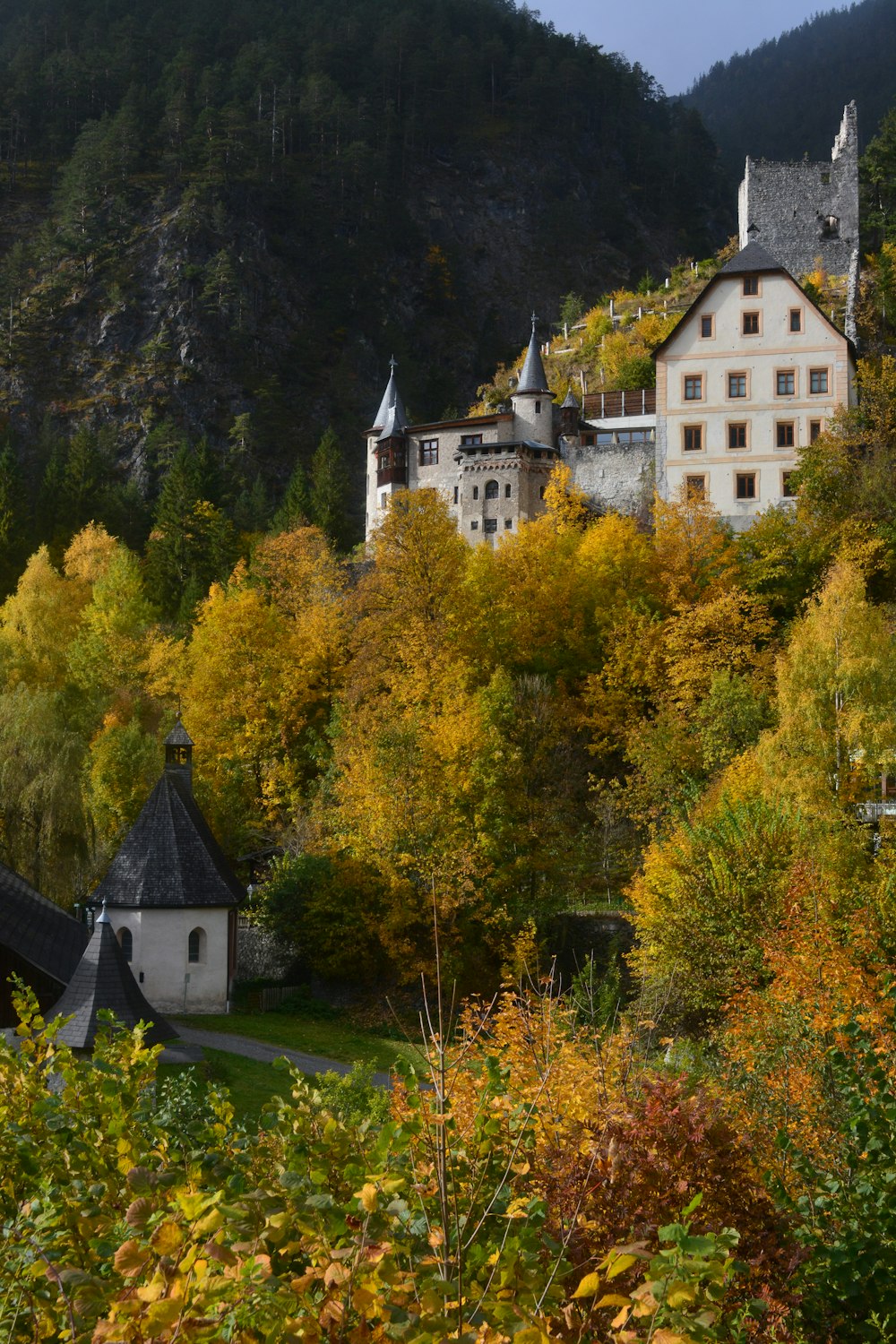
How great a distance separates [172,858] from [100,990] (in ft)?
50.2

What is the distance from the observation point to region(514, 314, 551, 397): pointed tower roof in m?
68.1

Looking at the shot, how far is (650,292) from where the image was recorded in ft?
Result: 293

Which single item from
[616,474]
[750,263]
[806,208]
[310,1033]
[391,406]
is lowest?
[310,1033]

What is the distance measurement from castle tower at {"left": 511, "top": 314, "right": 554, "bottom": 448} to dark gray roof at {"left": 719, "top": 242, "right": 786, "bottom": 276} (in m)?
11.1

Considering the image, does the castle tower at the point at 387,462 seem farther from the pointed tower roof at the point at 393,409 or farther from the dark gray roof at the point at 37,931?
the dark gray roof at the point at 37,931

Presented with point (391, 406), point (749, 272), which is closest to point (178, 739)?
point (749, 272)

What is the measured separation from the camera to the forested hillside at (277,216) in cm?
10988

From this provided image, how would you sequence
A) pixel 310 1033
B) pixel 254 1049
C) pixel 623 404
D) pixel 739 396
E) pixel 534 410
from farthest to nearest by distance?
pixel 623 404 → pixel 534 410 → pixel 739 396 → pixel 310 1033 → pixel 254 1049

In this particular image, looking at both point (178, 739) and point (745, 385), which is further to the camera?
point (745, 385)

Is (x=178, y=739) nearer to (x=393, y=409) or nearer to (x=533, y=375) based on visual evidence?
(x=533, y=375)

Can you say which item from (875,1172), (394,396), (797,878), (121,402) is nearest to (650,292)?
(394,396)

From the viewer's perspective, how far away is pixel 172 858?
42531mm

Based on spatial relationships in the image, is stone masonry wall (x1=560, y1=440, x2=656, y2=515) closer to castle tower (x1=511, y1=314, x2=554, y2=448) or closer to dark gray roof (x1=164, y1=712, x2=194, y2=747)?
castle tower (x1=511, y1=314, x2=554, y2=448)

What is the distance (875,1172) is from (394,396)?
223ft
